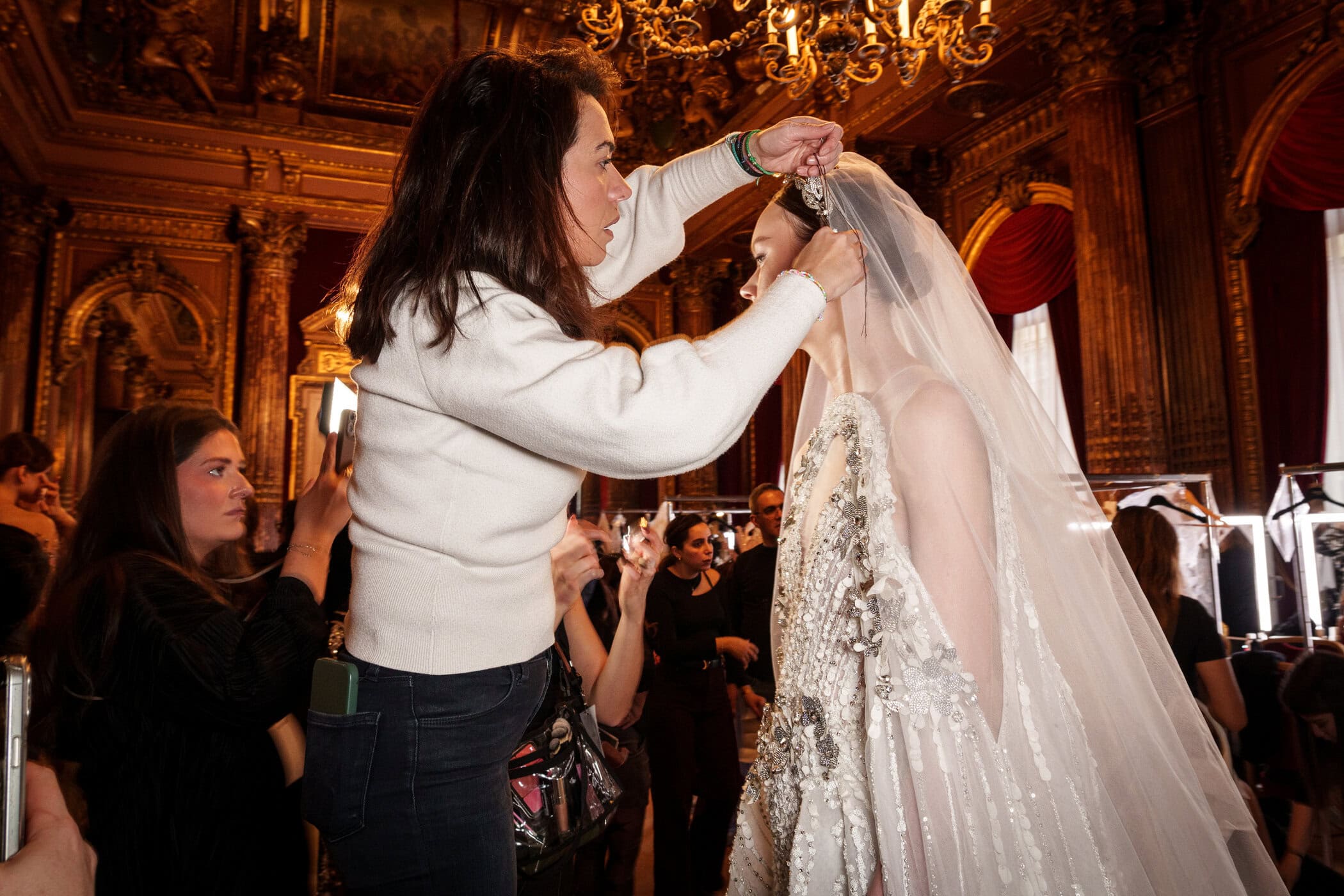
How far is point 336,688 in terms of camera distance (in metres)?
1.12

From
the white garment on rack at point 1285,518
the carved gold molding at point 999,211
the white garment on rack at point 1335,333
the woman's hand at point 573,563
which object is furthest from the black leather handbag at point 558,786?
the carved gold molding at point 999,211

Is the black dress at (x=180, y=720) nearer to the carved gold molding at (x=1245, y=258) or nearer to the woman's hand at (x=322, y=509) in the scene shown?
the woman's hand at (x=322, y=509)

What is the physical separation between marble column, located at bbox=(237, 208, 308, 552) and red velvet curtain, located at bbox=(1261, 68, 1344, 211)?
10.0 meters

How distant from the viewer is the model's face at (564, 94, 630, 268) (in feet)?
3.99

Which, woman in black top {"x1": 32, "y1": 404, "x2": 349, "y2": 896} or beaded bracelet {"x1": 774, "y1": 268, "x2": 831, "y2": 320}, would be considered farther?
woman in black top {"x1": 32, "y1": 404, "x2": 349, "y2": 896}

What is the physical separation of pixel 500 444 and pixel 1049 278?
7.41m

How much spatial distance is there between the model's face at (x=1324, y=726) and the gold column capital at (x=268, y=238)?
35.6ft

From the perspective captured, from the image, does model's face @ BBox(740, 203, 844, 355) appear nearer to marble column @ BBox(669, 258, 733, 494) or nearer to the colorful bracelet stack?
the colorful bracelet stack

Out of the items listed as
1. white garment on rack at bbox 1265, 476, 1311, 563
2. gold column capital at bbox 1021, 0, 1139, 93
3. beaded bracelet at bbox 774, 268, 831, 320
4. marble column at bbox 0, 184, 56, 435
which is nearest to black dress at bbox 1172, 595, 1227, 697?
white garment on rack at bbox 1265, 476, 1311, 563

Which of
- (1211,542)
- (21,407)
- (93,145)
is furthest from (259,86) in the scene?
(1211,542)

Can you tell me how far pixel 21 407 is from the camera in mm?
9609

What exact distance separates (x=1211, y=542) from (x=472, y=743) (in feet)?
13.9

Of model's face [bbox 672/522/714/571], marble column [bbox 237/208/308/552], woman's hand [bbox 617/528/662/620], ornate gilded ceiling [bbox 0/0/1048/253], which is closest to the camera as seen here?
woman's hand [bbox 617/528/662/620]

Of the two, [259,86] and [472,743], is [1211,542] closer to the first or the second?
[472,743]
